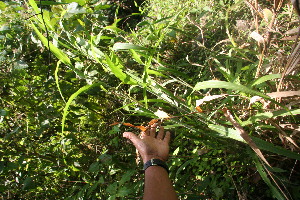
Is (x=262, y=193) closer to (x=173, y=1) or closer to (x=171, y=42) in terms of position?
(x=171, y=42)

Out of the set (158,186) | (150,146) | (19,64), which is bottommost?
(158,186)

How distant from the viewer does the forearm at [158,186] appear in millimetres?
940

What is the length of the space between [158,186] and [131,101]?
1.96ft

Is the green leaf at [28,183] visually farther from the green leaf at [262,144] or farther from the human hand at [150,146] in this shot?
the green leaf at [262,144]

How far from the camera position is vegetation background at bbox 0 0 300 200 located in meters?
1.04

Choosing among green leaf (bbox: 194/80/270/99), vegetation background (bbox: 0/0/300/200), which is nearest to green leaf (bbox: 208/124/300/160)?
vegetation background (bbox: 0/0/300/200)

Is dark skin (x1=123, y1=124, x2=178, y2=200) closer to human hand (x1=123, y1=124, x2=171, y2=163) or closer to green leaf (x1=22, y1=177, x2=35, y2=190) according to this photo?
human hand (x1=123, y1=124, x2=171, y2=163)

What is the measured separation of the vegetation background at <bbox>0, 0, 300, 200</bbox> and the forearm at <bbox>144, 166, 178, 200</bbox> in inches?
9.3

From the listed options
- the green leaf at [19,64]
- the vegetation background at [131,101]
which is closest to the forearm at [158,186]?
the vegetation background at [131,101]

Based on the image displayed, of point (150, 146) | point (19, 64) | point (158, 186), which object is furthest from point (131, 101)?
point (19, 64)

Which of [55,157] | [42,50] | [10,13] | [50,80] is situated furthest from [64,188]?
[10,13]

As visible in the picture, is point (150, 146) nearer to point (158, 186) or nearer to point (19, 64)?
point (158, 186)

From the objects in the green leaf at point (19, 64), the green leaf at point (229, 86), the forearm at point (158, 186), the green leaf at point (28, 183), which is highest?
the green leaf at point (19, 64)

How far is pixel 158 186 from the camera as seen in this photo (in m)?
0.97
